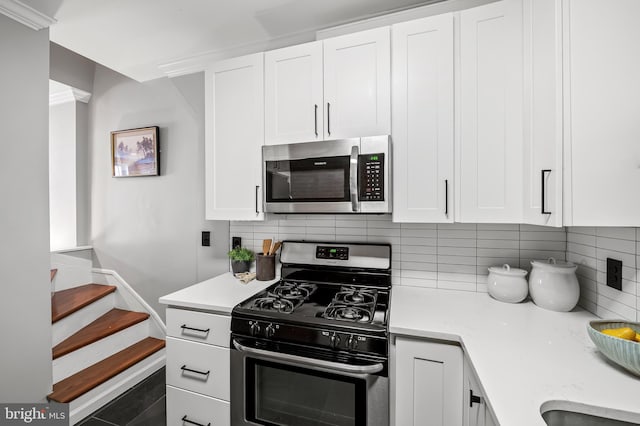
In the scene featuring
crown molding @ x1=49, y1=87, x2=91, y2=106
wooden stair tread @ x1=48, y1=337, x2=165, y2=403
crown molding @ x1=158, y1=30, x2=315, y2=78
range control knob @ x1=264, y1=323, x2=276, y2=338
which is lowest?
wooden stair tread @ x1=48, y1=337, x2=165, y2=403

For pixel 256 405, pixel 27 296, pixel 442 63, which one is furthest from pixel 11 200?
pixel 442 63

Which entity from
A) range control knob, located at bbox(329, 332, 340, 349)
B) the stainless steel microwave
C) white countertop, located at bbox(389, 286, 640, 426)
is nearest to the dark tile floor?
range control knob, located at bbox(329, 332, 340, 349)

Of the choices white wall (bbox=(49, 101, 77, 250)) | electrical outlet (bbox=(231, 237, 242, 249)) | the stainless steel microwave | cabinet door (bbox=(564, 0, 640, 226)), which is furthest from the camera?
white wall (bbox=(49, 101, 77, 250))

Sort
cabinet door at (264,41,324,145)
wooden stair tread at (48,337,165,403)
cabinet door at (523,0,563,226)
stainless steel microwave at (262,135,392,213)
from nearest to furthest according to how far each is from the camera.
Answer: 1. cabinet door at (523,0,563,226)
2. stainless steel microwave at (262,135,392,213)
3. cabinet door at (264,41,324,145)
4. wooden stair tread at (48,337,165,403)

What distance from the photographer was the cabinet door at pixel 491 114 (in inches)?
51.8

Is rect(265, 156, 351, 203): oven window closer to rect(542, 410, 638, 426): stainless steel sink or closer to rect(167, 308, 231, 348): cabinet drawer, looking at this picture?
rect(167, 308, 231, 348): cabinet drawer

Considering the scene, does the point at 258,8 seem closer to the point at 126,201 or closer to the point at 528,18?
the point at 528,18

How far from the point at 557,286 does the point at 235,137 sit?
186 centimetres

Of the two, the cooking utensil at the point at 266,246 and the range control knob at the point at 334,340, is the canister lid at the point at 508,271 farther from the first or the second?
the cooking utensil at the point at 266,246

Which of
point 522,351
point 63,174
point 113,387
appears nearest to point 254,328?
point 522,351

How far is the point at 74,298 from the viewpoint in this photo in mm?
2637

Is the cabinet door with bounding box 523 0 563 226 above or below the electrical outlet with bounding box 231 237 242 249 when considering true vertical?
above

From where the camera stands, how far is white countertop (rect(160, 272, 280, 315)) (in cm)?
152

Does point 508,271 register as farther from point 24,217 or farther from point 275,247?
point 24,217
